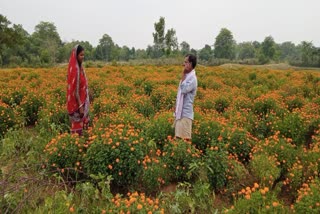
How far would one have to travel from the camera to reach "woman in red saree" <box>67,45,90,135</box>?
463 cm

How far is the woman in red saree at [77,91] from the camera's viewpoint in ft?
15.2

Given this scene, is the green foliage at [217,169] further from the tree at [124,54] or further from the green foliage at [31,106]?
the tree at [124,54]

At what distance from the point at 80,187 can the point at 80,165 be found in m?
0.54

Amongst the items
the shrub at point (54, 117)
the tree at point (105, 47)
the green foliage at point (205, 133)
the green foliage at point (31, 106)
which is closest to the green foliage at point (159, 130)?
the green foliage at point (205, 133)

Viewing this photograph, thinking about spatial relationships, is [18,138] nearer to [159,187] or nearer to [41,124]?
Answer: [41,124]

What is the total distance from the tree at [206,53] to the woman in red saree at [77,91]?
63025 mm

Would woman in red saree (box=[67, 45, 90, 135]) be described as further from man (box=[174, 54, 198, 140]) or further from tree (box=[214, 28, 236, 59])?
tree (box=[214, 28, 236, 59])

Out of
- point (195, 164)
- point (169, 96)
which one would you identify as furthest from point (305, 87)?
point (195, 164)

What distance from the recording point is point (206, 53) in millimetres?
70062

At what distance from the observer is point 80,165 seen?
4.19m

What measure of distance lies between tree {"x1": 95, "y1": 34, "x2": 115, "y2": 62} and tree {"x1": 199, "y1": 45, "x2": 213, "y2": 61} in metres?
Result: 21.7

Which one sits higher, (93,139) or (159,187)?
(93,139)

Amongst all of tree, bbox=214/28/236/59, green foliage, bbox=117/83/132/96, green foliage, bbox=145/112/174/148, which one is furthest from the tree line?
green foliage, bbox=145/112/174/148

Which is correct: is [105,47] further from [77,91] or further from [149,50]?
[77,91]
